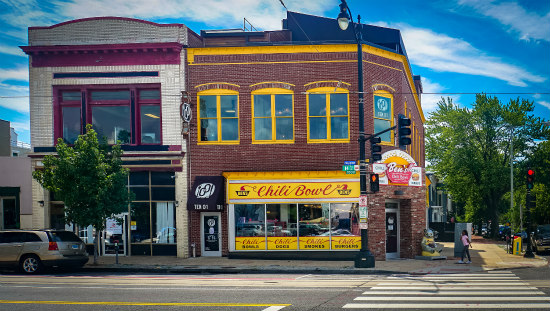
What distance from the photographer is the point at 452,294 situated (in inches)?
490

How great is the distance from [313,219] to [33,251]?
11.0 m

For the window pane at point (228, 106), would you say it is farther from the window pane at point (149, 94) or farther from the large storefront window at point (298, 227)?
the large storefront window at point (298, 227)

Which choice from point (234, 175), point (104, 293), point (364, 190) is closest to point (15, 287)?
point (104, 293)

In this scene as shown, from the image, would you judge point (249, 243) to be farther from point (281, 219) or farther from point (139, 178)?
point (139, 178)

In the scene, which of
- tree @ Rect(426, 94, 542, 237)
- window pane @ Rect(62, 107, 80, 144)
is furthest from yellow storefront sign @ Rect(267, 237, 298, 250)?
tree @ Rect(426, 94, 542, 237)

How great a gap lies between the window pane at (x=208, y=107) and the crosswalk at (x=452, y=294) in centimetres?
1098

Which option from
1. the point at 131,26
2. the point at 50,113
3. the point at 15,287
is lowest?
the point at 15,287

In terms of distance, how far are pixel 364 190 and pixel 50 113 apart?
48.8 ft

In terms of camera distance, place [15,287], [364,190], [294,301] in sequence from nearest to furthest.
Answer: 1. [294,301]
2. [15,287]
3. [364,190]

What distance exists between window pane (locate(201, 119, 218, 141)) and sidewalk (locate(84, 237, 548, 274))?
536cm

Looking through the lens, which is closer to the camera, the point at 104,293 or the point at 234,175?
the point at 104,293

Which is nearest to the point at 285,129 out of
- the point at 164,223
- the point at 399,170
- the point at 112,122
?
the point at 399,170

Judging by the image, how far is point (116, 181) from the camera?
20500 millimetres

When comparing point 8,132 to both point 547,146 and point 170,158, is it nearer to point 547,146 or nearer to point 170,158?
point 170,158
